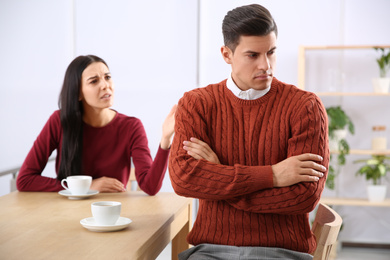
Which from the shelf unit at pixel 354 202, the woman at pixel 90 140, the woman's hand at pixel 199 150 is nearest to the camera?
the woman's hand at pixel 199 150

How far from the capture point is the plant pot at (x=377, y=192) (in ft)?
12.7

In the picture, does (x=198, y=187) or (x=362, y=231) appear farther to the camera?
(x=362, y=231)

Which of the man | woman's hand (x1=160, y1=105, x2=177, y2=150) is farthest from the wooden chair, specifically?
woman's hand (x1=160, y1=105, x2=177, y2=150)

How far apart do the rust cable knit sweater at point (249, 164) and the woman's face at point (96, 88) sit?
681 mm

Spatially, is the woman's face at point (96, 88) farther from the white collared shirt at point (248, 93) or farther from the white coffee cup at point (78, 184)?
the white collared shirt at point (248, 93)

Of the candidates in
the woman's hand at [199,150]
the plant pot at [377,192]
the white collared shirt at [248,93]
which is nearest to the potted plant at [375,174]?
the plant pot at [377,192]

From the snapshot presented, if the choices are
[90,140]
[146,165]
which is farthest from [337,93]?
[90,140]

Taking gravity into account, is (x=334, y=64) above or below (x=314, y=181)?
above

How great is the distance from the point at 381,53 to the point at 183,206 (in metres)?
2.89

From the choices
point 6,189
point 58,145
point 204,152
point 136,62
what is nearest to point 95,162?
point 58,145

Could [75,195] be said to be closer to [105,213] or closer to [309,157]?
[105,213]

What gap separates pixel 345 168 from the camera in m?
4.16

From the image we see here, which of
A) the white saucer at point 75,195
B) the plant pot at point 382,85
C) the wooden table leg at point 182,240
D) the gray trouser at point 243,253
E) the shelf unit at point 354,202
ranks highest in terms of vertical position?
the plant pot at point 382,85

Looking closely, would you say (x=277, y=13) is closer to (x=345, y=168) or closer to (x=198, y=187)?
(x=345, y=168)
